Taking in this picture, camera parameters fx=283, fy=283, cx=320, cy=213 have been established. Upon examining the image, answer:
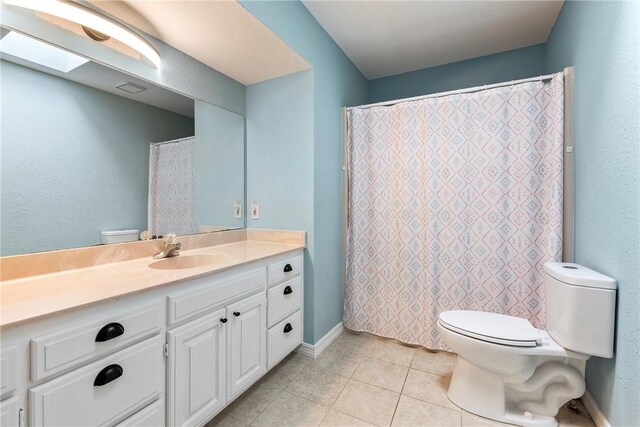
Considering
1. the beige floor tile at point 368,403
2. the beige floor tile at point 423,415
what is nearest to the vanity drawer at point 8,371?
the beige floor tile at point 368,403

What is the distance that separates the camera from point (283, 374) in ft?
5.98

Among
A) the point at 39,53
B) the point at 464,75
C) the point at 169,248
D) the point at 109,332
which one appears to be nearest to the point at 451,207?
the point at 464,75

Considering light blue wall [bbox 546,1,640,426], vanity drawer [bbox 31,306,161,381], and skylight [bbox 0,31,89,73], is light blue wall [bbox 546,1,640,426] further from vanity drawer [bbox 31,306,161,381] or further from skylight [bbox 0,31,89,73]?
skylight [bbox 0,31,89,73]

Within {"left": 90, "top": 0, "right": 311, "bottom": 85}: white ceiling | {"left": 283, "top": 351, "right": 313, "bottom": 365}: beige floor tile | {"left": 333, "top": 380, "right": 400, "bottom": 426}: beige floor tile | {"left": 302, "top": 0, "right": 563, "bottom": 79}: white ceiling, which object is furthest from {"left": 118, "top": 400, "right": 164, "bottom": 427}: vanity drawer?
{"left": 302, "top": 0, "right": 563, "bottom": 79}: white ceiling

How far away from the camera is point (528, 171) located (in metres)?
1.82

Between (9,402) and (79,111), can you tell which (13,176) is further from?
(9,402)

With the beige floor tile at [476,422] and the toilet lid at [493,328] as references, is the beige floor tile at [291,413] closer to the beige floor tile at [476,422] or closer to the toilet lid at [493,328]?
the beige floor tile at [476,422]

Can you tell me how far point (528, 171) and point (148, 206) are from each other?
2344 mm

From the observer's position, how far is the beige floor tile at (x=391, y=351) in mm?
1998

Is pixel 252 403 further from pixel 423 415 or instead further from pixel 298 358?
pixel 423 415

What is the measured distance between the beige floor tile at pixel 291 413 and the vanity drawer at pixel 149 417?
51 centimetres

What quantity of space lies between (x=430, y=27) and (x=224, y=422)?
2.87m

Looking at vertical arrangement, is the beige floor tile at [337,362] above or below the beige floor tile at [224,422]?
above

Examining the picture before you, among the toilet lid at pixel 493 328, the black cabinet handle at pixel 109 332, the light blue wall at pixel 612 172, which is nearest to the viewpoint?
the black cabinet handle at pixel 109 332
